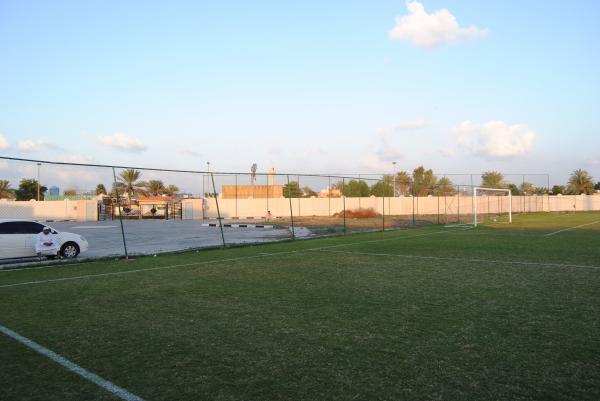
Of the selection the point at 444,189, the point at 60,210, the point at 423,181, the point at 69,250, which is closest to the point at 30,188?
the point at 60,210

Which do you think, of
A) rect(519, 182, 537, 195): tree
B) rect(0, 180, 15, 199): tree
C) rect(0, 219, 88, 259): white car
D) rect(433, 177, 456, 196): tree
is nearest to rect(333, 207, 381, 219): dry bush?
rect(433, 177, 456, 196): tree

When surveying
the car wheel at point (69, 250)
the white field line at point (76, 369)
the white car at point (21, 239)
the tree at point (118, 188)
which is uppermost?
the tree at point (118, 188)

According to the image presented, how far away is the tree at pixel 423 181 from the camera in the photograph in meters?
50.4

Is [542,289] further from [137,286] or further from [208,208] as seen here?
[208,208]

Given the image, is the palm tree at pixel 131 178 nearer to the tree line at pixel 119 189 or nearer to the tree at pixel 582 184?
the tree line at pixel 119 189

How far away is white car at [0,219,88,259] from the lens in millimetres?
14140

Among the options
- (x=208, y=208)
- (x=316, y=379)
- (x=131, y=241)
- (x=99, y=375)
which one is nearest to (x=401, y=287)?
(x=316, y=379)

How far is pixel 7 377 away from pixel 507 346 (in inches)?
208

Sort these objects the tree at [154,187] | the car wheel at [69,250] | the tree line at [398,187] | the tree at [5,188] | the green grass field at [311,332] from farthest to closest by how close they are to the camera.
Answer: the tree at [154,187], the tree line at [398,187], the tree at [5,188], the car wheel at [69,250], the green grass field at [311,332]

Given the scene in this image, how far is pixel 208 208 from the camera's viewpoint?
49125 mm

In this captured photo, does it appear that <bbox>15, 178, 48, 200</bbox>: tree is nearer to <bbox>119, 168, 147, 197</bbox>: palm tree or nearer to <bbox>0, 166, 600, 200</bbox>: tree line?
<bbox>0, 166, 600, 200</bbox>: tree line

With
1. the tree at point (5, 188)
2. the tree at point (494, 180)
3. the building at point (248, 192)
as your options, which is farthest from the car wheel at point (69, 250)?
the tree at point (494, 180)

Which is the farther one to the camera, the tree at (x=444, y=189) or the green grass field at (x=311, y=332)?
the tree at (x=444, y=189)

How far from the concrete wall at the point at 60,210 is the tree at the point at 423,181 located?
30150 mm
